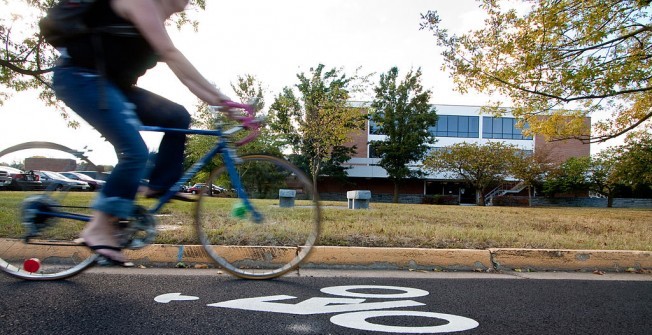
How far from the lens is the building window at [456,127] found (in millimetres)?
45531

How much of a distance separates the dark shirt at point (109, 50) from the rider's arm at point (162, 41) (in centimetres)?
8

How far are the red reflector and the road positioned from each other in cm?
11

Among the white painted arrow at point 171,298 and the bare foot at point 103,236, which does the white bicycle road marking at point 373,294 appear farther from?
the bare foot at point 103,236

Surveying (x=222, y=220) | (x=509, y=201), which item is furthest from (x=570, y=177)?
(x=222, y=220)

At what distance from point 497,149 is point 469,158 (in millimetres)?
2525

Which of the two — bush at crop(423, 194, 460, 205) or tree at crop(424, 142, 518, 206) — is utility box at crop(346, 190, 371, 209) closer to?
tree at crop(424, 142, 518, 206)

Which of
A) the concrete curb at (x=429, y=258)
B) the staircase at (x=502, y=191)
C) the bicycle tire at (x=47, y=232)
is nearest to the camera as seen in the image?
the bicycle tire at (x=47, y=232)

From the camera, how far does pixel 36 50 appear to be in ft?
34.6

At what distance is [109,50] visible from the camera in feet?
7.16

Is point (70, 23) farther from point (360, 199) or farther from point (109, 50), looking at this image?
point (360, 199)

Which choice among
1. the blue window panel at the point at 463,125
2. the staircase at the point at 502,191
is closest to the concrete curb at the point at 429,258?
the staircase at the point at 502,191

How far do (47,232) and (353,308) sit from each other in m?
2.06

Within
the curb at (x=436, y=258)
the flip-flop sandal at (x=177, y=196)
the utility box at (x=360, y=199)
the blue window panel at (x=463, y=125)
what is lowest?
the curb at (x=436, y=258)

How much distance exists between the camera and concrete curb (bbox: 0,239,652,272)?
11.4 ft
